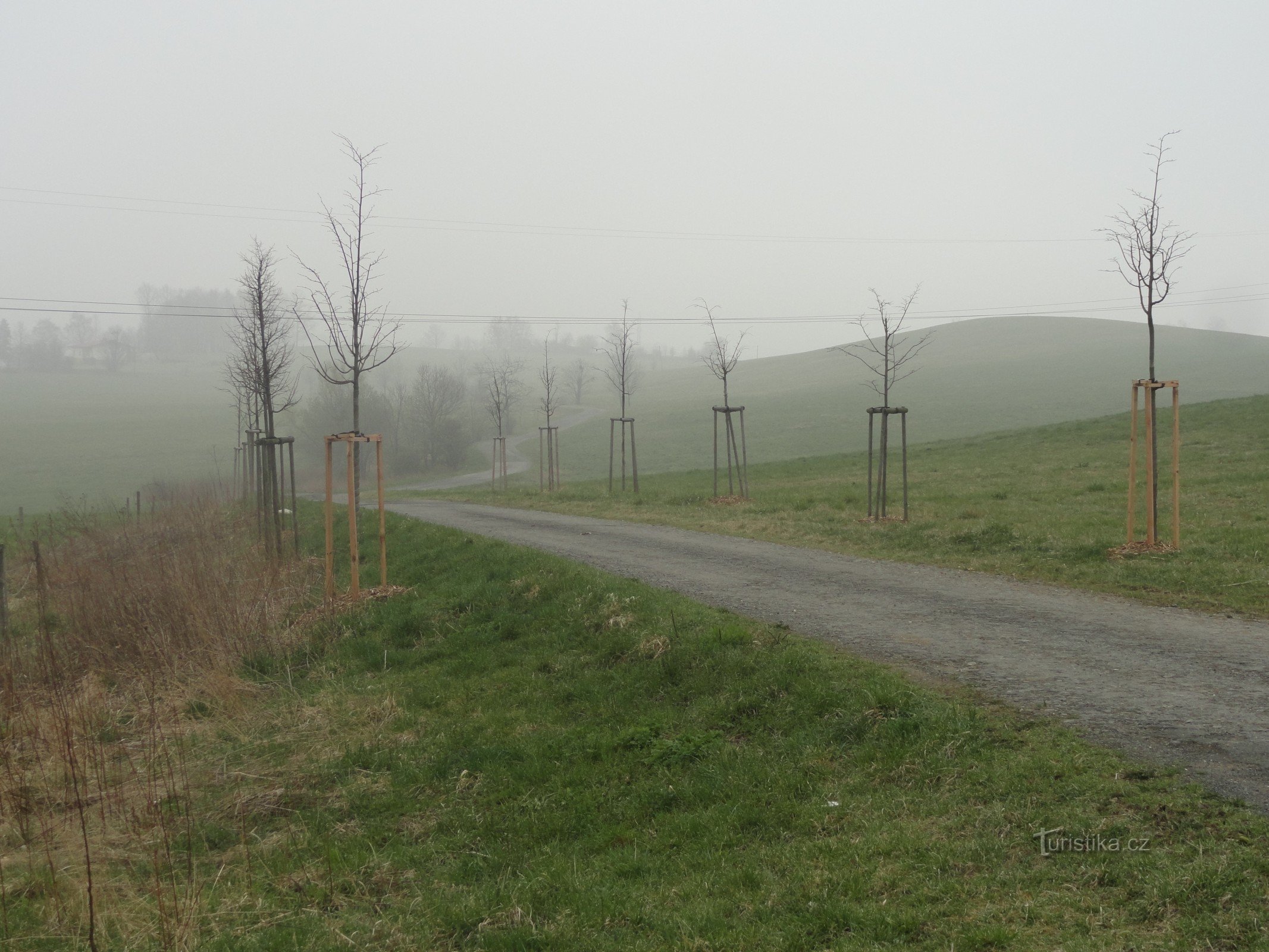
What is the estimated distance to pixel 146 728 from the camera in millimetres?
8719

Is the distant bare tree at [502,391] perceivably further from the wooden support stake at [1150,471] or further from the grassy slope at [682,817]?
the grassy slope at [682,817]

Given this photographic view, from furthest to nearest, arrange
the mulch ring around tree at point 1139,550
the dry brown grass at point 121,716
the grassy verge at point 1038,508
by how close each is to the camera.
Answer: the mulch ring around tree at point 1139,550, the grassy verge at point 1038,508, the dry brown grass at point 121,716

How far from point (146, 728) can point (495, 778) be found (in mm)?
4147

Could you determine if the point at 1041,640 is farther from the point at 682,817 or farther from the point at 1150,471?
the point at 1150,471

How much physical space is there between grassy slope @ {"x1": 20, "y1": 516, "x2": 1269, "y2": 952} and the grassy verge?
5287 mm

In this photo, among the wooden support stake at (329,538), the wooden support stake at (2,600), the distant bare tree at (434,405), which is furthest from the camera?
the distant bare tree at (434,405)

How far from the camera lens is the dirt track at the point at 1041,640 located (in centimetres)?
566

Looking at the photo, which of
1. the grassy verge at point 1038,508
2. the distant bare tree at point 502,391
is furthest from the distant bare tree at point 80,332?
the grassy verge at point 1038,508

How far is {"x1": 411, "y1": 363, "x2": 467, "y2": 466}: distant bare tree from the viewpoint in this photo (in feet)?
200

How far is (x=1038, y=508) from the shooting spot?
56.1ft

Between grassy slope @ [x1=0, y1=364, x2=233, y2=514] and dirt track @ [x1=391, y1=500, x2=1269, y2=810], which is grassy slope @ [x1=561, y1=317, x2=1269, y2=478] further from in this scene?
dirt track @ [x1=391, y1=500, x2=1269, y2=810]

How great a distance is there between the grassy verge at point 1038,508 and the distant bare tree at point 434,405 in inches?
1108

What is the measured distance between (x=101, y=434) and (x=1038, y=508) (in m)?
79.3

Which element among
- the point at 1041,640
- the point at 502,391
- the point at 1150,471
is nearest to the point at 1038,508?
the point at 1150,471
